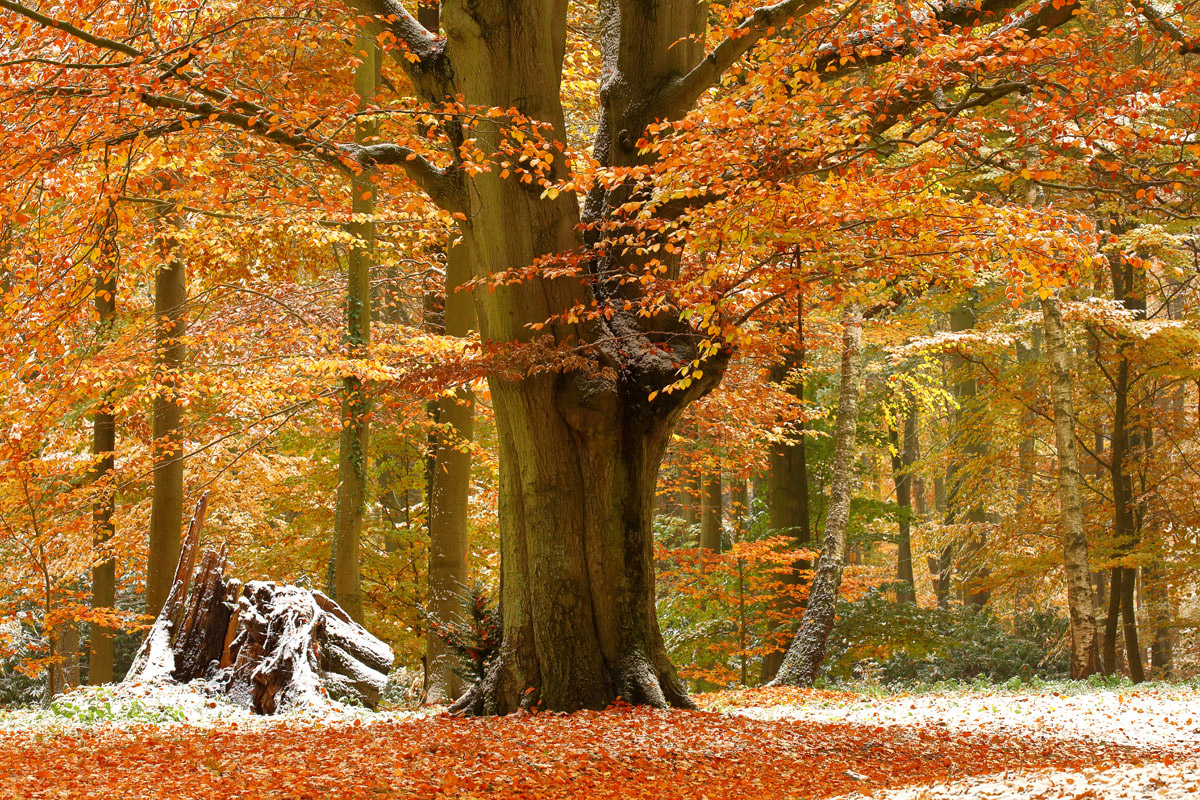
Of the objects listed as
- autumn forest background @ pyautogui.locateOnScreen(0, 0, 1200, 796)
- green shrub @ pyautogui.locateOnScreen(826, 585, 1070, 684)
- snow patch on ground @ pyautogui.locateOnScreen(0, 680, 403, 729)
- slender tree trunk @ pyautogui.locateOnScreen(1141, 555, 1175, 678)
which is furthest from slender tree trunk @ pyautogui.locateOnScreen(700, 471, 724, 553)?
snow patch on ground @ pyautogui.locateOnScreen(0, 680, 403, 729)

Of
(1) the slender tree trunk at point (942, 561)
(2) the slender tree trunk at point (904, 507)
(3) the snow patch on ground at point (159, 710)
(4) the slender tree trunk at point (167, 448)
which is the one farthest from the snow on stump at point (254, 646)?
(1) the slender tree trunk at point (942, 561)

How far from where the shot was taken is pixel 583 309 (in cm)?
643

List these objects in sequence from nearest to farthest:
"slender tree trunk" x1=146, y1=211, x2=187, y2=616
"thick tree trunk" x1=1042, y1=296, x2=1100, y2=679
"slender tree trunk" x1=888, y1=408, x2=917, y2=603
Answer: "thick tree trunk" x1=1042, y1=296, x2=1100, y2=679, "slender tree trunk" x1=146, y1=211, x2=187, y2=616, "slender tree trunk" x1=888, y1=408, x2=917, y2=603

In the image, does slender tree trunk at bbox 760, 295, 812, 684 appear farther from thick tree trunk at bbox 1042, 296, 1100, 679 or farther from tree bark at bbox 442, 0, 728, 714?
tree bark at bbox 442, 0, 728, 714

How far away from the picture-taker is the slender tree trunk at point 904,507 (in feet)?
52.5

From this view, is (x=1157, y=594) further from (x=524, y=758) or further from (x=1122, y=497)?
(x=524, y=758)

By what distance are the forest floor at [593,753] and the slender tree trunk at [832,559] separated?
3.30 m

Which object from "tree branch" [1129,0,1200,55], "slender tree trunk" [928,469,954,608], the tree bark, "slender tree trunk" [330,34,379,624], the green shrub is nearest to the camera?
"tree branch" [1129,0,1200,55]

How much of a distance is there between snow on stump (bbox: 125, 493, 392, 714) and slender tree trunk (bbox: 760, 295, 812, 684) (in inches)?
252

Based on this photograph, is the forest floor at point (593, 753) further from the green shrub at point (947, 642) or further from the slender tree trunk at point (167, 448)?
the green shrub at point (947, 642)

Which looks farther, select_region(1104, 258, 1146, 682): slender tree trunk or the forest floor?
select_region(1104, 258, 1146, 682): slender tree trunk

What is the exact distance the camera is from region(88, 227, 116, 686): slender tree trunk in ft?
35.4

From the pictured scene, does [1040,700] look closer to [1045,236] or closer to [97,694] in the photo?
[1045,236]

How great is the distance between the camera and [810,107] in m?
5.49
